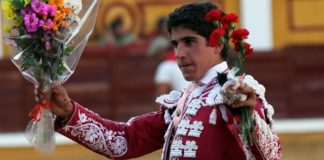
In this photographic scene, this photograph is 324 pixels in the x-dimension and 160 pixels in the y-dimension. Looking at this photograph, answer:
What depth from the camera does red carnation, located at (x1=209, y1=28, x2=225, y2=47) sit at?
11.0 ft

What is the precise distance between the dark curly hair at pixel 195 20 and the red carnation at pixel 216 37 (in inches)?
3.5

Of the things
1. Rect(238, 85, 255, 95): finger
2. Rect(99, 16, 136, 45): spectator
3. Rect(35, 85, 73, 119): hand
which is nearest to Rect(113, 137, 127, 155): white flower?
Rect(35, 85, 73, 119): hand

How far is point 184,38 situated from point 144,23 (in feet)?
27.2

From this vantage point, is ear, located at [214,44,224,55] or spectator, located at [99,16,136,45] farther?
spectator, located at [99,16,136,45]

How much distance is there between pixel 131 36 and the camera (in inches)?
451

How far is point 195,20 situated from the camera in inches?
139

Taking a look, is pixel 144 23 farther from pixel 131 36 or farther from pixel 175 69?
pixel 175 69

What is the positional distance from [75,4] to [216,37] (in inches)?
18.8

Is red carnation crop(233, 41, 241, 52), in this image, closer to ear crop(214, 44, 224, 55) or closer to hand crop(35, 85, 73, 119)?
ear crop(214, 44, 224, 55)

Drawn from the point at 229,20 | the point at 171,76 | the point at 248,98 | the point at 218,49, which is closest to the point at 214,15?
the point at 229,20

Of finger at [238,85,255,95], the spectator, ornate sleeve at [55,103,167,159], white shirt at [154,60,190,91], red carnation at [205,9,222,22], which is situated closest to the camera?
finger at [238,85,255,95]

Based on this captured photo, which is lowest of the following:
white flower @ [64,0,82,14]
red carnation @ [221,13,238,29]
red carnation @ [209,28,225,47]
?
red carnation @ [209,28,225,47]

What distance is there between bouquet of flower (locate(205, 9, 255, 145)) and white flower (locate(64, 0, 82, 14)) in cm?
41

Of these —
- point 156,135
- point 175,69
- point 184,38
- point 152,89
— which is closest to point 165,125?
point 156,135
